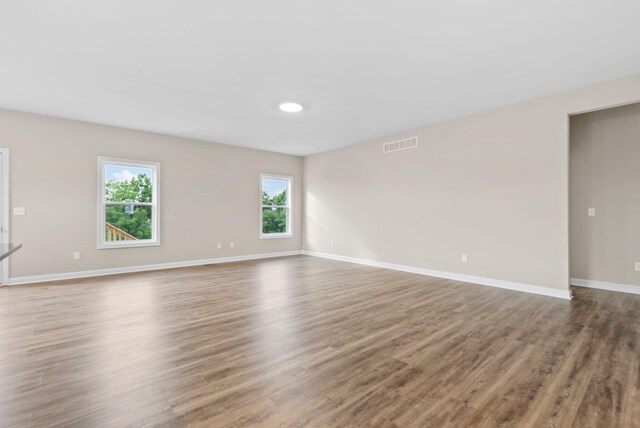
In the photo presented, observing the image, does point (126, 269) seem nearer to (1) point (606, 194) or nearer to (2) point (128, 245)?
(2) point (128, 245)

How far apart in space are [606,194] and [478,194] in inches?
66.9

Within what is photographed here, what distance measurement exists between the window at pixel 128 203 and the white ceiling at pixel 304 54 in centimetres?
113

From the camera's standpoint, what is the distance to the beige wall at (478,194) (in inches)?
156

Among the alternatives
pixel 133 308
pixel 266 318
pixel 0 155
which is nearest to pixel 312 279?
pixel 266 318

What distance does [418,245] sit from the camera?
18.4 ft

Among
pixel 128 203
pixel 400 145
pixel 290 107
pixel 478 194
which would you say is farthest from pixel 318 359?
pixel 128 203

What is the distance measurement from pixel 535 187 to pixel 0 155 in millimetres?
7890

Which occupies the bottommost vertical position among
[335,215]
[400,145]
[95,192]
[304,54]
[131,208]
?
[335,215]

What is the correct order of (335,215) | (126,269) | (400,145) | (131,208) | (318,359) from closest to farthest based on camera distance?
(318,359), (126,269), (131,208), (400,145), (335,215)

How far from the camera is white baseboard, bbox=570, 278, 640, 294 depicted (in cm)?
414

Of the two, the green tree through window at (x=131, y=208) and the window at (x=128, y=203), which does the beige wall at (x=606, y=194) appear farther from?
the green tree through window at (x=131, y=208)

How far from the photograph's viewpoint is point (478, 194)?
188 inches

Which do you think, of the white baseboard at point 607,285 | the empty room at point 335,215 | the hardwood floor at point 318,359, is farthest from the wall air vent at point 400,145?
the white baseboard at point 607,285

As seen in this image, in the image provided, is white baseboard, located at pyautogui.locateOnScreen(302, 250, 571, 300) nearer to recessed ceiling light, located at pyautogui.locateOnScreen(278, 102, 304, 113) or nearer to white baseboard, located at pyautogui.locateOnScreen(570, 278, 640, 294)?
white baseboard, located at pyautogui.locateOnScreen(570, 278, 640, 294)
